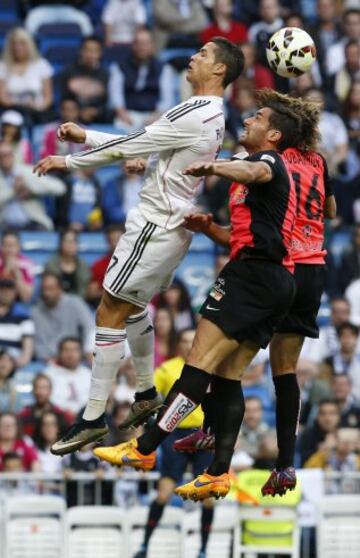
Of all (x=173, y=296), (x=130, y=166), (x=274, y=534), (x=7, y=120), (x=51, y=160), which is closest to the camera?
(x=51, y=160)

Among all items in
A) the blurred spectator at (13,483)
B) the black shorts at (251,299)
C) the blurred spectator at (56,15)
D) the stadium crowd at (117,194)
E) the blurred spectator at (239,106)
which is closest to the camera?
the black shorts at (251,299)

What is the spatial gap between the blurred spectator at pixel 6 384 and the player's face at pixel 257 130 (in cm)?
608

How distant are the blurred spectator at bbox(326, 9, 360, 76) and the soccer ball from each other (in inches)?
371

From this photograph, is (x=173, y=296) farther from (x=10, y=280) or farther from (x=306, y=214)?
(x=306, y=214)

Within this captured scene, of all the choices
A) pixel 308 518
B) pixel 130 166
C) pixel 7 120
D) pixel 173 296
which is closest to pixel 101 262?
pixel 173 296

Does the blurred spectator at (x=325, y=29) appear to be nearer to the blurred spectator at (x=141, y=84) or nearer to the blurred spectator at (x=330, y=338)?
the blurred spectator at (x=141, y=84)

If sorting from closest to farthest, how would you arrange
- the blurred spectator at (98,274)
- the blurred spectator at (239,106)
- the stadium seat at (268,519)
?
the stadium seat at (268,519)
the blurred spectator at (98,274)
the blurred spectator at (239,106)

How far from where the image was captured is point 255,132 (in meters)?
11.4

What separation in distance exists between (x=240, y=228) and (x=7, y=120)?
8519 millimetres

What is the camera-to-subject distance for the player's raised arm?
1059 cm

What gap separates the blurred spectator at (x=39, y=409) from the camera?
54.0ft

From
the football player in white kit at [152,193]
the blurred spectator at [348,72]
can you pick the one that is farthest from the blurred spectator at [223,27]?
the football player in white kit at [152,193]

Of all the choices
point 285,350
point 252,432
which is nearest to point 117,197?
point 252,432

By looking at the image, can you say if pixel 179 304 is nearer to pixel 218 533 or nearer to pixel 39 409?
pixel 39 409
